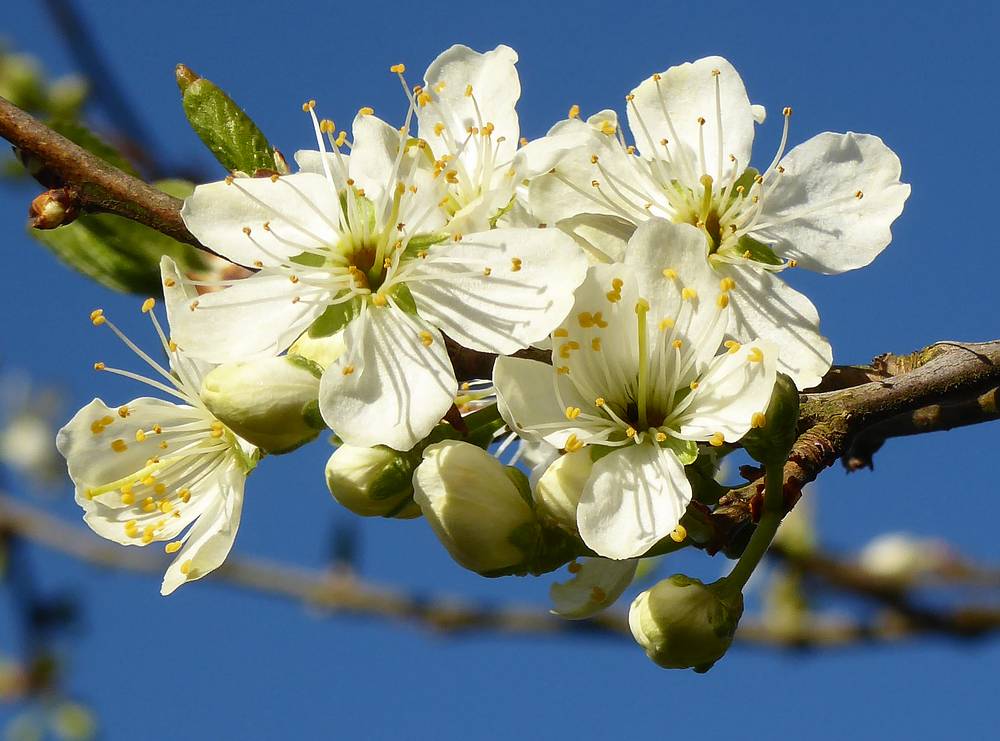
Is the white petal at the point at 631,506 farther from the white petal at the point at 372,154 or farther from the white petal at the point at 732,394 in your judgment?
the white petal at the point at 372,154

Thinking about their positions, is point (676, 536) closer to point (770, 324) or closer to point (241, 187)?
point (770, 324)

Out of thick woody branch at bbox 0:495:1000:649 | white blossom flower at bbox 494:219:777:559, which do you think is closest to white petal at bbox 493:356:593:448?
white blossom flower at bbox 494:219:777:559

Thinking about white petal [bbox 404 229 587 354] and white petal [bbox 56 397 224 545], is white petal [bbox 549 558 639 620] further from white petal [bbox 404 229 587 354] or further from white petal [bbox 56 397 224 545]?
white petal [bbox 56 397 224 545]

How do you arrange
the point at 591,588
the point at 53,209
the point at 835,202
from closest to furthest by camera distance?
1. the point at 53,209
2. the point at 591,588
3. the point at 835,202

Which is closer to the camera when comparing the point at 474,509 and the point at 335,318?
the point at 474,509

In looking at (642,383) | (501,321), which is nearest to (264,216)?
(501,321)

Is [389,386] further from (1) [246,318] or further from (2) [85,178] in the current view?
(2) [85,178]

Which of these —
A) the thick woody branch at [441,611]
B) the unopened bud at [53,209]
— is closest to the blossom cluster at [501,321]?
the unopened bud at [53,209]
